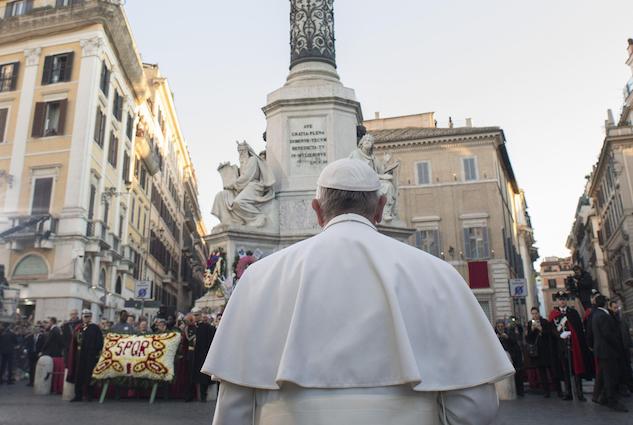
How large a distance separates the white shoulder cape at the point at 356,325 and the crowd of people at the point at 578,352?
7028 millimetres

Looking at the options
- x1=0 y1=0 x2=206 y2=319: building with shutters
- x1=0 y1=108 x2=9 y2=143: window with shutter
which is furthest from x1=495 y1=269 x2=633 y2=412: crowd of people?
x1=0 y1=108 x2=9 y2=143: window with shutter

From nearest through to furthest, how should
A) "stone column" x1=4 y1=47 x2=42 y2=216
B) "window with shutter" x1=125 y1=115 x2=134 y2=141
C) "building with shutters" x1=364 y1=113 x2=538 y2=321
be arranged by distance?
"stone column" x1=4 y1=47 x2=42 y2=216 → "window with shutter" x1=125 y1=115 x2=134 y2=141 → "building with shutters" x1=364 y1=113 x2=538 y2=321

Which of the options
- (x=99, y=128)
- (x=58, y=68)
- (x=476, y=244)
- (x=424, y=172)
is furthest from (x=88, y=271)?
(x=476, y=244)

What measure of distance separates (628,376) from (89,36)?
3008 centimetres

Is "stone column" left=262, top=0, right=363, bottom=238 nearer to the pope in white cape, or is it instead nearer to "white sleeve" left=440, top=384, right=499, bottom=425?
the pope in white cape

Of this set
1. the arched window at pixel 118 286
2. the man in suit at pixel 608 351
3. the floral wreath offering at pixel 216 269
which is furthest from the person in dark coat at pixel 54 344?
the arched window at pixel 118 286

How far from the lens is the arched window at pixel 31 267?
26.9 metres

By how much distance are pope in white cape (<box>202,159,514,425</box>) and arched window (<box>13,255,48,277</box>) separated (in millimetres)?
27861

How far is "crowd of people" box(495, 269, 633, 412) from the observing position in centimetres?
792

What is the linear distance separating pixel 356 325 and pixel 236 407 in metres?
0.49

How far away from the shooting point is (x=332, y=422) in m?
1.76

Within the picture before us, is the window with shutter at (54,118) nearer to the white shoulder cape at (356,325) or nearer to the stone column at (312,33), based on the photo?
the stone column at (312,33)


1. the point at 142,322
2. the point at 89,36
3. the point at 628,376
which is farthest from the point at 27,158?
the point at 628,376

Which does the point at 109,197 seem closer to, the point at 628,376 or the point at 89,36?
the point at 89,36
